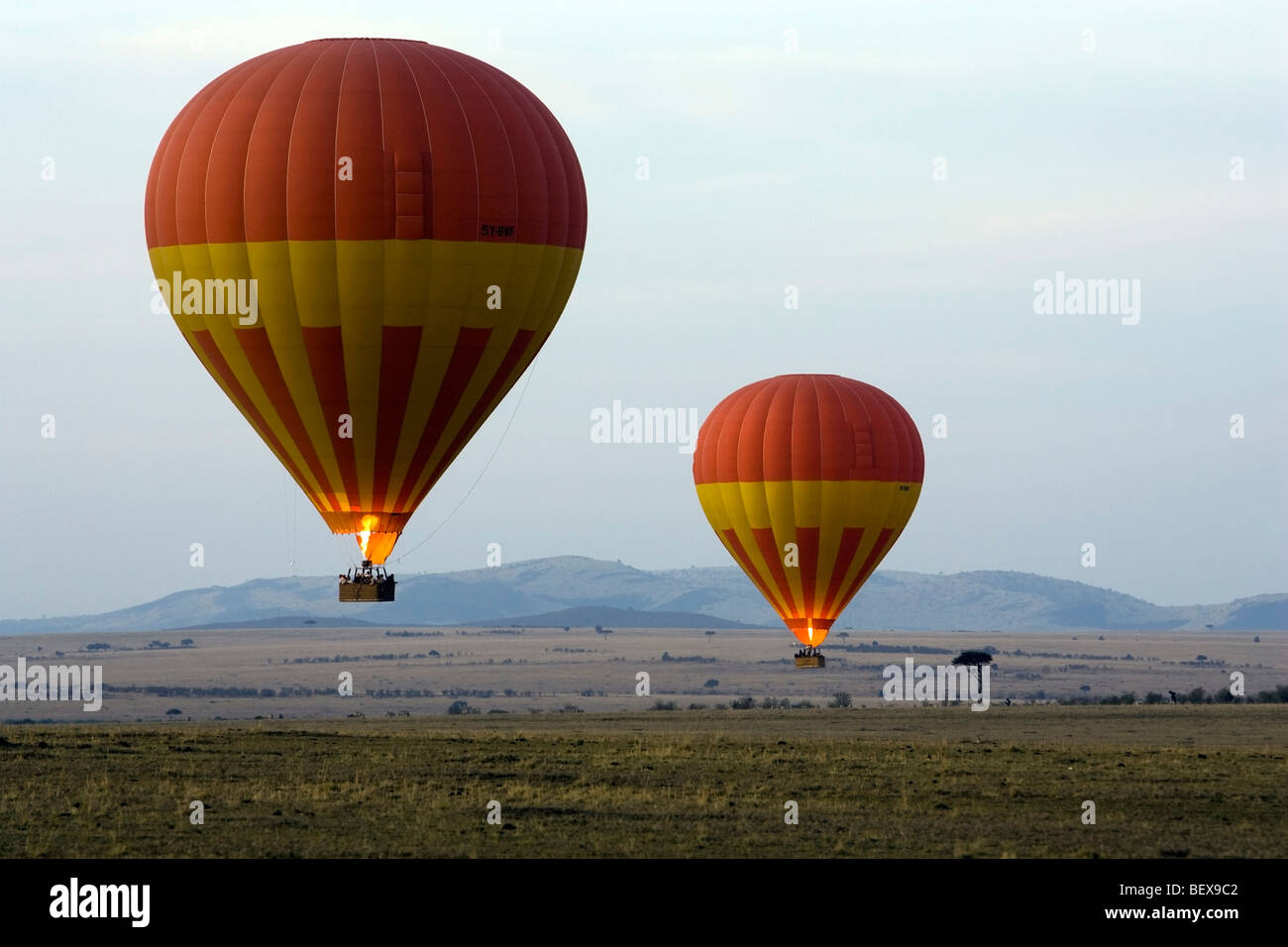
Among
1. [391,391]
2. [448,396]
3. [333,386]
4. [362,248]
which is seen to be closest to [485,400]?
[448,396]

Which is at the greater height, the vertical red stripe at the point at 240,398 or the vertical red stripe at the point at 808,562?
the vertical red stripe at the point at 240,398

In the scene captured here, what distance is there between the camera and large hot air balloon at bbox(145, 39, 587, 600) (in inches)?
1451

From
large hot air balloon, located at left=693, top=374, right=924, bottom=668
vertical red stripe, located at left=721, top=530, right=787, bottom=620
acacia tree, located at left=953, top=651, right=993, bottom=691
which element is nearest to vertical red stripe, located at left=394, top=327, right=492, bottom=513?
large hot air balloon, located at left=693, top=374, right=924, bottom=668

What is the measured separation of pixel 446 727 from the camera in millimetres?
55469

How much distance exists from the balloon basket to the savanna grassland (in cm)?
344

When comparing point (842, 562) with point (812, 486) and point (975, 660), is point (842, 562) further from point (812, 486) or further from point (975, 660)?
point (975, 660)

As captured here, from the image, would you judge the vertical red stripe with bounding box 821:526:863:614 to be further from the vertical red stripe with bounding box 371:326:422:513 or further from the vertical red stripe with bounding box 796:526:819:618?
the vertical red stripe with bounding box 371:326:422:513

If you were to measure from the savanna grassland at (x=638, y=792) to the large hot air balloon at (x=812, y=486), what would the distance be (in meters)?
8.66

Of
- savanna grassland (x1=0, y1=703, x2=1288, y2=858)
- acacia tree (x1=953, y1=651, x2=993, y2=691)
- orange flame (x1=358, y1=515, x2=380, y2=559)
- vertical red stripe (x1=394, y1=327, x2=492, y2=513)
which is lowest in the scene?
savanna grassland (x1=0, y1=703, x2=1288, y2=858)

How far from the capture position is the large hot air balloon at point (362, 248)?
1451 inches

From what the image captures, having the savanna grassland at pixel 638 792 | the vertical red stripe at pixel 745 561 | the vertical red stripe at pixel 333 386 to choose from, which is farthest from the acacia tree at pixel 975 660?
the vertical red stripe at pixel 333 386

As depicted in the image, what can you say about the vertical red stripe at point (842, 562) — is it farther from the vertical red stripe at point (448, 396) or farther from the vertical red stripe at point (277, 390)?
the vertical red stripe at point (277, 390)
